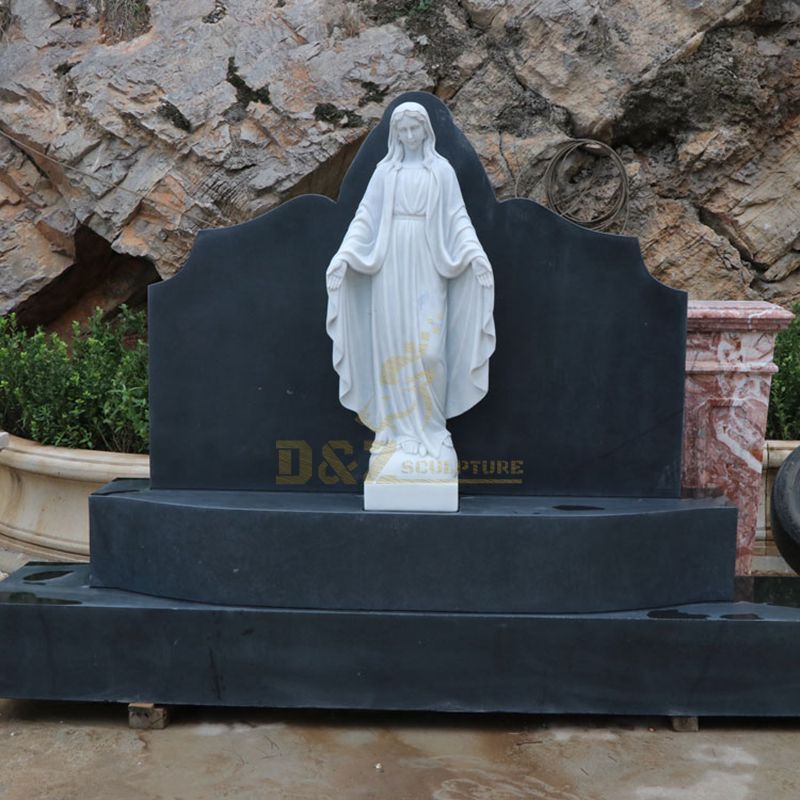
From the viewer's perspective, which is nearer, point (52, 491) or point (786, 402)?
point (52, 491)

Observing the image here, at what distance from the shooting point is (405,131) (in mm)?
4531

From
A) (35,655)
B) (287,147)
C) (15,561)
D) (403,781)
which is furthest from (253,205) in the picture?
(403,781)

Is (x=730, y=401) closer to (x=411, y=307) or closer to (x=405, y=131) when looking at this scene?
(x=411, y=307)

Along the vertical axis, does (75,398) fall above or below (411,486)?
above

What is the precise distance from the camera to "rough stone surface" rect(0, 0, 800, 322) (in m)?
7.93

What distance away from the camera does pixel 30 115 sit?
8203 mm

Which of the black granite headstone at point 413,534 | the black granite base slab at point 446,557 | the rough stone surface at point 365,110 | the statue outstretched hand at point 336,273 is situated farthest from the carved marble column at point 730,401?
the rough stone surface at point 365,110

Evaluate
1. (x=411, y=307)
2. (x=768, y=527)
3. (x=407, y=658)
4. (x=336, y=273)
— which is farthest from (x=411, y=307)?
(x=768, y=527)

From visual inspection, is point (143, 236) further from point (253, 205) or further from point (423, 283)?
point (423, 283)

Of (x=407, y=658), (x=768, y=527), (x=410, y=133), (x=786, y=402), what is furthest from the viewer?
(x=786, y=402)

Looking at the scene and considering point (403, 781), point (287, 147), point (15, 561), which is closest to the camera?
point (403, 781)

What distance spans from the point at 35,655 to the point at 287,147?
4547mm

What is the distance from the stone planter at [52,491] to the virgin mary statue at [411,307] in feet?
7.09

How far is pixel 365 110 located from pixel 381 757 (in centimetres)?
508
